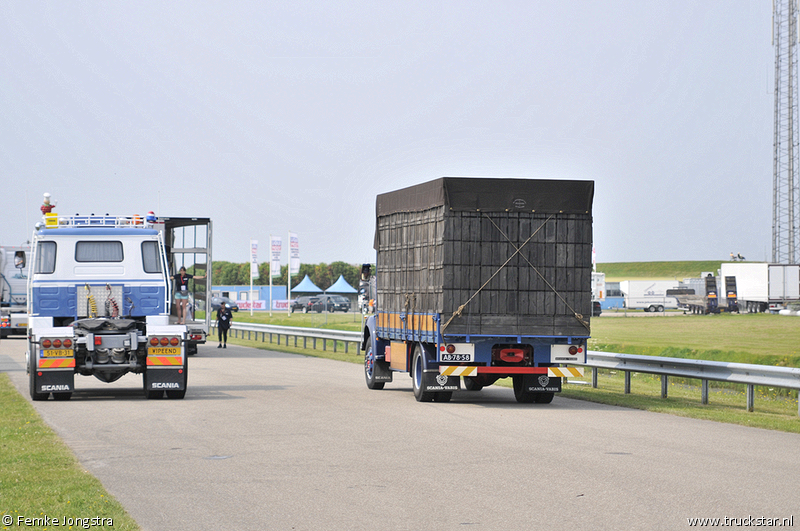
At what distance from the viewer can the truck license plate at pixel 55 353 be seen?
16656mm

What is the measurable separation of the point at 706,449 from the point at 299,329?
27.0 m

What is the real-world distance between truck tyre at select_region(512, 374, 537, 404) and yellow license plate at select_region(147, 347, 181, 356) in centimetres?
593

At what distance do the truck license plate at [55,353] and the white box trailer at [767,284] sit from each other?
203 ft

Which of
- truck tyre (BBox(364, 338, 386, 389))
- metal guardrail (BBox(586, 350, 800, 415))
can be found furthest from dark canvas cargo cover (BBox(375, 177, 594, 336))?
truck tyre (BBox(364, 338, 386, 389))

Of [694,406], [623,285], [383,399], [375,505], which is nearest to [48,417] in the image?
[383,399]

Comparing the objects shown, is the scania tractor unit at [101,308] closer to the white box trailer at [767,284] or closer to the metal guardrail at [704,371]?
the metal guardrail at [704,371]

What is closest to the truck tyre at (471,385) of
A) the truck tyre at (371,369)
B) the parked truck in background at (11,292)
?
the truck tyre at (371,369)

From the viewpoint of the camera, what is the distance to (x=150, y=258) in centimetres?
1819

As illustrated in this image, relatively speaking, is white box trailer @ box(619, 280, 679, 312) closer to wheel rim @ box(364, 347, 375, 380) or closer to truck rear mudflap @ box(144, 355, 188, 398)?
wheel rim @ box(364, 347, 375, 380)

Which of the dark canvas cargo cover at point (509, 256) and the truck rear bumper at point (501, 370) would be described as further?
the truck rear bumper at point (501, 370)

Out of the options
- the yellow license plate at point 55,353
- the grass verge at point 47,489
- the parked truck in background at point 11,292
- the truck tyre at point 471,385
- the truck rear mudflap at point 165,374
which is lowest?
the truck tyre at point 471,385

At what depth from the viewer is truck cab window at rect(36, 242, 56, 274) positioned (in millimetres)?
17688

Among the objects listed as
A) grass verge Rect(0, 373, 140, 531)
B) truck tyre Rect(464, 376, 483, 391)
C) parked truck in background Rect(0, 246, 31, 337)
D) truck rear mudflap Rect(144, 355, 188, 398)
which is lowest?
truck tyre Rect(464, 376, 483, 391)

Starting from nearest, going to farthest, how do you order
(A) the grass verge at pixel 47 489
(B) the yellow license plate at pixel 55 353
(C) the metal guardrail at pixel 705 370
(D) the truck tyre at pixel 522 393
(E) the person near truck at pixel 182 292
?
(A) the grass verge at pixel 47 489
(C) the metal guardrail at pixel 705 370
(B) the yellow license plate at pixel 55 353
(D) the truck tyre at pixel 522 393
(E) the person near truck at pixel 182 292
